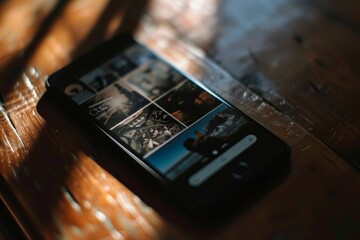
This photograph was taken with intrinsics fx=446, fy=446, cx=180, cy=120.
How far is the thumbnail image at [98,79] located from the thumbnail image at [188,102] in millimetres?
67

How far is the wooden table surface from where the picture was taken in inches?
15.9

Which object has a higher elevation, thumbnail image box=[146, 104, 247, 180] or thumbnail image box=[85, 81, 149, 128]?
thumbnail image box=[146, 104, 247, 180]

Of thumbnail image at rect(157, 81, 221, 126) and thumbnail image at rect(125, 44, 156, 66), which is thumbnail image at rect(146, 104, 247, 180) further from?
thumbnail image at rect(125, 44, 156, 66)

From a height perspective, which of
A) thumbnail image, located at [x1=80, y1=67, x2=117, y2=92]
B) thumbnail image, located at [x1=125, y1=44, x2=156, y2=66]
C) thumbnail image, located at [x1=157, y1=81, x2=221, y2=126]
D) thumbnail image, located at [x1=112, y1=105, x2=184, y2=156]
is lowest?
thumbnail image, located at [x1=80, y1=67, x2=117, y2=92]

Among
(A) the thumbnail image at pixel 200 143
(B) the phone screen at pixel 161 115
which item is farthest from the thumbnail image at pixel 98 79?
(A) the thumbnail image at pixel 200 143

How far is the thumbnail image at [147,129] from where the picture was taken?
437mm

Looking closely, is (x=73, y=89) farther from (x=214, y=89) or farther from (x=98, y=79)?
(x=214, y=89)

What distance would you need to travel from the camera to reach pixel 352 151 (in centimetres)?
45

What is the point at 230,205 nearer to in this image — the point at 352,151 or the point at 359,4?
the point at 352,151

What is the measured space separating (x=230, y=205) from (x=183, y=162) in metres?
0.06

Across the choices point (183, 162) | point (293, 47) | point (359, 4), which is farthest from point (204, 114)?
point (359, 4)

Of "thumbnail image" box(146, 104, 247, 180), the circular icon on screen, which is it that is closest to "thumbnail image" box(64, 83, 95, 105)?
the circular icon on screen

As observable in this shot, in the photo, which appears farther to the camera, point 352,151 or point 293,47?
point 293,47

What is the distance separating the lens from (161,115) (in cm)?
46
